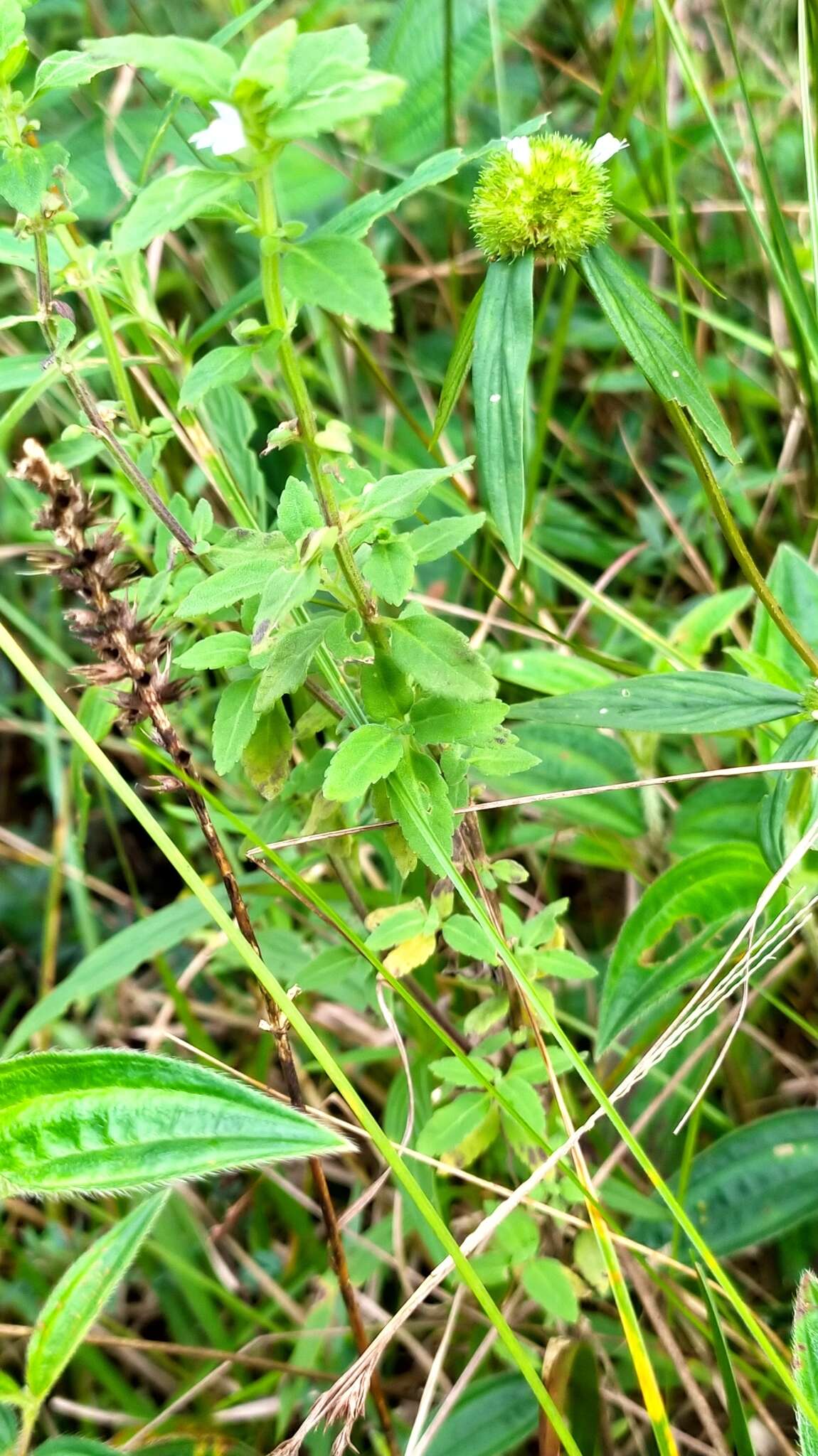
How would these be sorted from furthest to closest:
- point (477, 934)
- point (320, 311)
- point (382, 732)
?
point (320, 311)
point (477, 934)
point (382, 732)

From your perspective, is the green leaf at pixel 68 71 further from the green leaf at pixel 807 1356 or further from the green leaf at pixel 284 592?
the green leaf at pixel 807 1356

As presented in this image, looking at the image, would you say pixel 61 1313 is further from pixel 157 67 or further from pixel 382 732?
pixel 157 67

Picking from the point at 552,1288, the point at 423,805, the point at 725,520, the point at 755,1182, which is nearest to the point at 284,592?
the point at 423,805

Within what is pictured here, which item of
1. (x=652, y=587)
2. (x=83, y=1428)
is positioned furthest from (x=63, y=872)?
(x=652, y=587)

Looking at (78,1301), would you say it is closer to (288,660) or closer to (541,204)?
(288,660)

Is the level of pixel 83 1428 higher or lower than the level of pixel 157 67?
lower

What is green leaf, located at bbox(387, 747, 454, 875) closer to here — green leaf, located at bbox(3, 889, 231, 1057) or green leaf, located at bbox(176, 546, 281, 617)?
green leaf, located at bbox(176, 546, 281, 617)

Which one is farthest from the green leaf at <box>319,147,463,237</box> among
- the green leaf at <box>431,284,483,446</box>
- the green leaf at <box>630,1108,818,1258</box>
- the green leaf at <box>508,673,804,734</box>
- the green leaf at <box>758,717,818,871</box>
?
the green leaf at <box>630,1108,818,1258</box>
